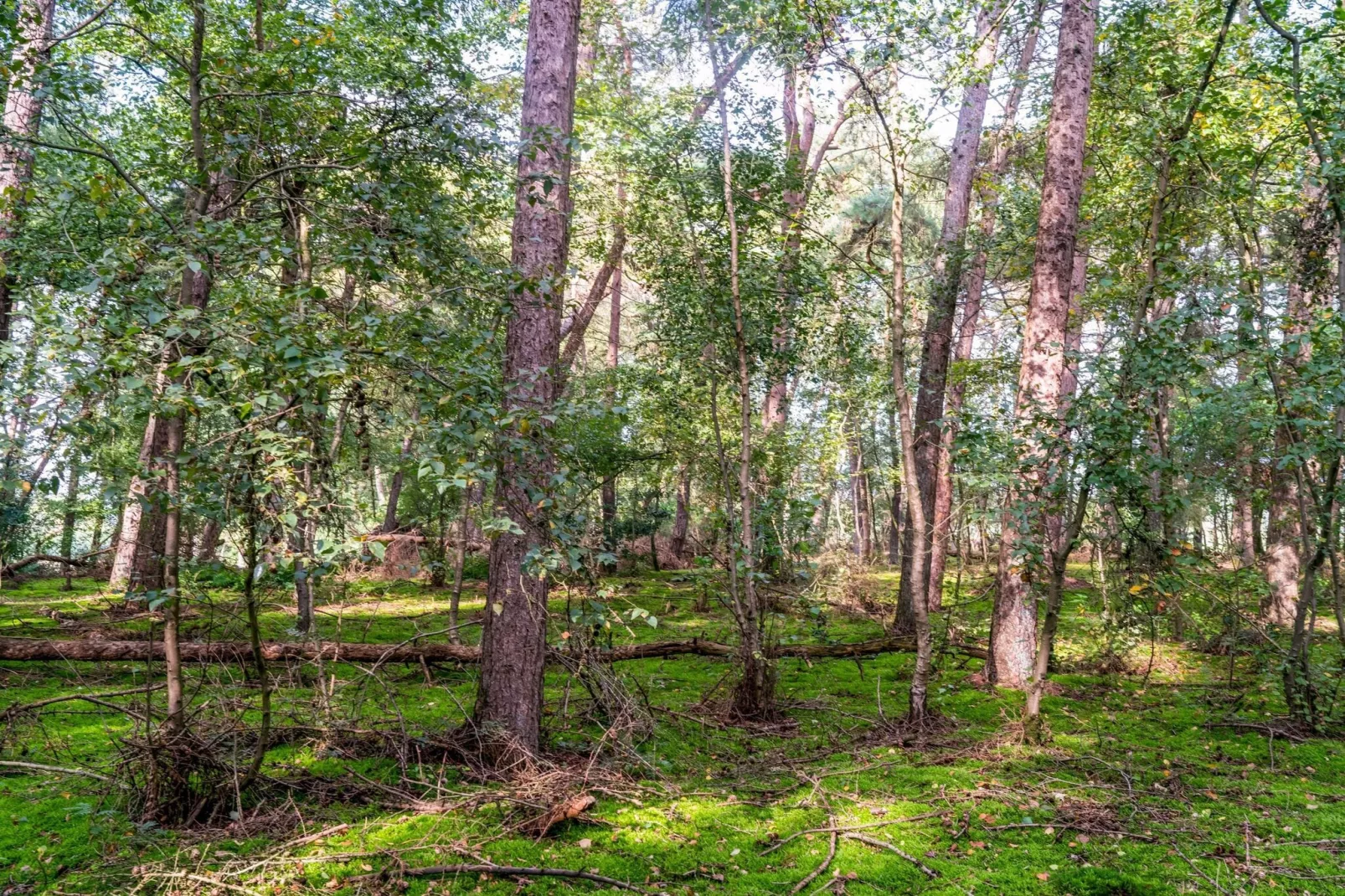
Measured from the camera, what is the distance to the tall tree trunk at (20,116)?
431 centimetres

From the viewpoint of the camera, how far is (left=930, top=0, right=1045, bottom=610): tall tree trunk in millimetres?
8914

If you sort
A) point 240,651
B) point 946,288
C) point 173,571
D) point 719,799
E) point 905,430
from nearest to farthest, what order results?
point 173,571, point 719,799, point 905,430, point 240,651, point 946,288

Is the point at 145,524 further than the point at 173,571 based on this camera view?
Yes

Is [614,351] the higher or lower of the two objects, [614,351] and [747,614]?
the higher

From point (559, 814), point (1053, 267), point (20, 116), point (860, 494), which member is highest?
point (20, 116)

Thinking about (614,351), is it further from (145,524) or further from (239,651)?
(239,651)

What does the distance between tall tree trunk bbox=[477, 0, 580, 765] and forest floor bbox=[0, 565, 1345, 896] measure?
0.31m

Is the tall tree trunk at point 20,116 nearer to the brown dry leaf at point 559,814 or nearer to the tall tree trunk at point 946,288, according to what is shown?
Result: the brown dry leaf at point 559,814

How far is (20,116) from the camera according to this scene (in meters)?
7.54

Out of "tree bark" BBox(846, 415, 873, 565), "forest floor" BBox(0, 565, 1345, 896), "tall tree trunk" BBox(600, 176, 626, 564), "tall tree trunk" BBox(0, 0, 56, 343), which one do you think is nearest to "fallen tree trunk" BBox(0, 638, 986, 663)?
"forest floor" BBox(0, 565, 1345, 896)

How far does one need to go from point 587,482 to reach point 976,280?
30.1ft

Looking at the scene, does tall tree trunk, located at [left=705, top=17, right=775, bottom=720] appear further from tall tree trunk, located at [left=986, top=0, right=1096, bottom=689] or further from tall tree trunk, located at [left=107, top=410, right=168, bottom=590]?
tall tree trunk, located at [left=107, top=410, right=168, bottom=590]

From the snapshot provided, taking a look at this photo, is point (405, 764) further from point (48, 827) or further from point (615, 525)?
point (615, 525)

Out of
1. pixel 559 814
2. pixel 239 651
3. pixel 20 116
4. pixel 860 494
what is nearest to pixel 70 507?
pixel 239 651
